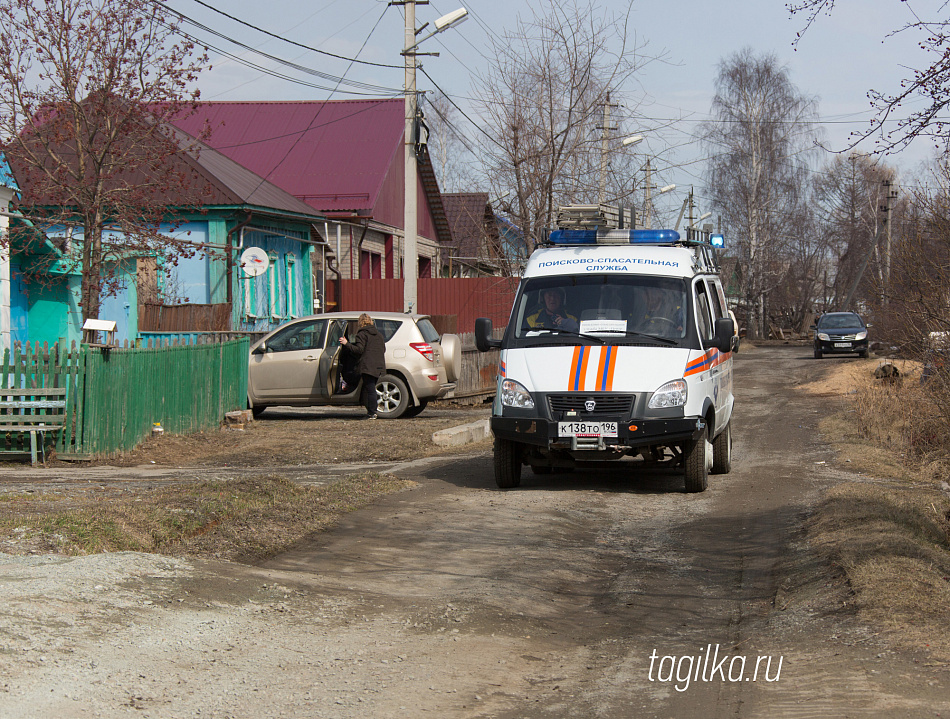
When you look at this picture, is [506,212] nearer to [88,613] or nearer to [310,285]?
[310,285]

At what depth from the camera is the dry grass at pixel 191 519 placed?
700 centimetres

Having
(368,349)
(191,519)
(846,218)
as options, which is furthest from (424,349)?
(846,218)

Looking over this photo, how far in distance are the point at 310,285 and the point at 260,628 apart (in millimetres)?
24365

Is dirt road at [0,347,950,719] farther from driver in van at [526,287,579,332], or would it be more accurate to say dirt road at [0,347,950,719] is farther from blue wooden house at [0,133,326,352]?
blue wooden house at [0,133,326,352]

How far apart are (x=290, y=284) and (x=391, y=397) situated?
1157 centimetres

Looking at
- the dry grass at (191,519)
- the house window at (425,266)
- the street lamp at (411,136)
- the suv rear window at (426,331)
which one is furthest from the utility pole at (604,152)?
the dry grass at (191,519)

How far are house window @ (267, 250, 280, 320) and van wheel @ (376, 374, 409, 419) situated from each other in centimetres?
1024

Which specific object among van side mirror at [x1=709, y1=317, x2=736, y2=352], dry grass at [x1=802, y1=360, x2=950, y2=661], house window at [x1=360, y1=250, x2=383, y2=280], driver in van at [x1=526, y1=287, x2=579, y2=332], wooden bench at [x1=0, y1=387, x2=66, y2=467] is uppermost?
house window at [x1=360, y1=250, x2=383, y2=280]

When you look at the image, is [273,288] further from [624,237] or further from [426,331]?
[624,237]

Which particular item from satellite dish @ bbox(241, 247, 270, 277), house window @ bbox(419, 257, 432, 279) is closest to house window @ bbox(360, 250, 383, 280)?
house window @ bbox(419, 257, 432, 279)

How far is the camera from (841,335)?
3647cm

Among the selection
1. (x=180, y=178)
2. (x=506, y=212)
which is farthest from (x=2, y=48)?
(x=506, y=212)

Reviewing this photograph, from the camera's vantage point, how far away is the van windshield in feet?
32.9

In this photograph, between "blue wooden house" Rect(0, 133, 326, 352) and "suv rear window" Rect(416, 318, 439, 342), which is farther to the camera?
"blue wooden house" Rect(0, 133, 326, 352)
